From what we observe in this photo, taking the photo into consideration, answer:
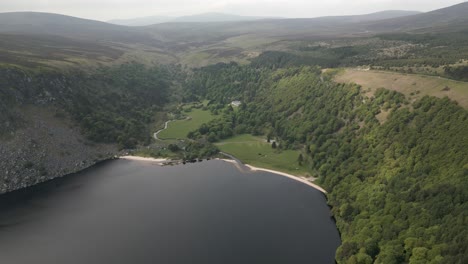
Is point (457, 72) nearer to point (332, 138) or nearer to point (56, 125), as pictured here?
point (332, 138)

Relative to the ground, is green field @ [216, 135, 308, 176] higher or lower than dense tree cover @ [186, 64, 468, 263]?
lower

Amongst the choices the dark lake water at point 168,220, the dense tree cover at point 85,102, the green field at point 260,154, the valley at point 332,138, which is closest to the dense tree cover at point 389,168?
the valley at point 332,138

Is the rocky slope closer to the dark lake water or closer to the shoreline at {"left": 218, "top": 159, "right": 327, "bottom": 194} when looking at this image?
the dark lake water

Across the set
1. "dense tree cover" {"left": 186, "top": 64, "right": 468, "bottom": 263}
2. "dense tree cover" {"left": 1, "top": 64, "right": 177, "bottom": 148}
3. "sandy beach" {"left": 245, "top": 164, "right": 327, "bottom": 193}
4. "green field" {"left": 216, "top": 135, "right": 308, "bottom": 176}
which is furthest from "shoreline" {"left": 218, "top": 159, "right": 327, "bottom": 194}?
"dense tree cover" {"left": 1, "top": 64, "right": 177, "bottom": 148}

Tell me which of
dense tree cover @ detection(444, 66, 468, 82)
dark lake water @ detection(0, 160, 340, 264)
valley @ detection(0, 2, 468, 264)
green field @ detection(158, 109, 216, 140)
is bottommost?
dark lake water @ detection(0, 160, 340, 264)

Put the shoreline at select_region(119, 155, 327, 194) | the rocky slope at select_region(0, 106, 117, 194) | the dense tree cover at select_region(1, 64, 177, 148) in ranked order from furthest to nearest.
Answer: the dense tree cover at select_region(1, 64, 177, 148), the rocky slope at select_region(0, 106, 117, 194), the shoreline at select_region(119, 155, 327, 194)

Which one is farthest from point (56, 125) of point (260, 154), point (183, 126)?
point (260, 154)
